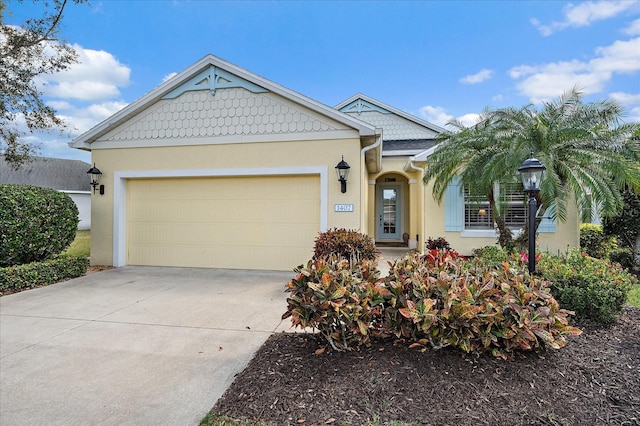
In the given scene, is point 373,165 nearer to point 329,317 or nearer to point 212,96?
point 212,96

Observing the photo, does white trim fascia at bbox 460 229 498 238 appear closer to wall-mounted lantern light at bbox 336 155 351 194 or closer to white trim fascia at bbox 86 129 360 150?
wall-mounted lantern light at bbox 336 155 351 194

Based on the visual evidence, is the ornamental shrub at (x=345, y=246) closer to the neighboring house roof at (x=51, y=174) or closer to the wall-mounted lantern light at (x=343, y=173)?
the wall-mounted lantern light at (x=343, y=173)

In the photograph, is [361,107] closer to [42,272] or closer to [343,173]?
[343,173]

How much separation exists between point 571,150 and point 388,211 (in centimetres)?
824

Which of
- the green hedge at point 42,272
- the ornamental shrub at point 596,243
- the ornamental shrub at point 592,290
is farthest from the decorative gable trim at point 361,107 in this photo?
the green hedge at point 42,272

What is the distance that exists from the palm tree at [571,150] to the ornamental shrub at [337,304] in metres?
4.64

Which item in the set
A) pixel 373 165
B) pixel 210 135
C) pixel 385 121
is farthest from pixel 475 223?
pixel 210 135

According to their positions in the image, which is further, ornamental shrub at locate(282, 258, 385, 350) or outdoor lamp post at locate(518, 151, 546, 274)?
outdoor lamp post at locate(518, 151, 546, 274)

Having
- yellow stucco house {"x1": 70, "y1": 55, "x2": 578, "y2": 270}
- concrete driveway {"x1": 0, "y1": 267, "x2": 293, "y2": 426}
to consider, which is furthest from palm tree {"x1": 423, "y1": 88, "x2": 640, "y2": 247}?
concrete driveway {"x1": 0, "y1": 267, "x2": 293, "y2": 426}

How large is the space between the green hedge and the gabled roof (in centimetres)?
325

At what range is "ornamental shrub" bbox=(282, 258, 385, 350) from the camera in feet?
9.56

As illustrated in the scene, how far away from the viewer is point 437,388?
100.0 inches

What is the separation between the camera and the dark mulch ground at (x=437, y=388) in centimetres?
229

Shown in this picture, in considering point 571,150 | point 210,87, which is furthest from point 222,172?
point 571,150
